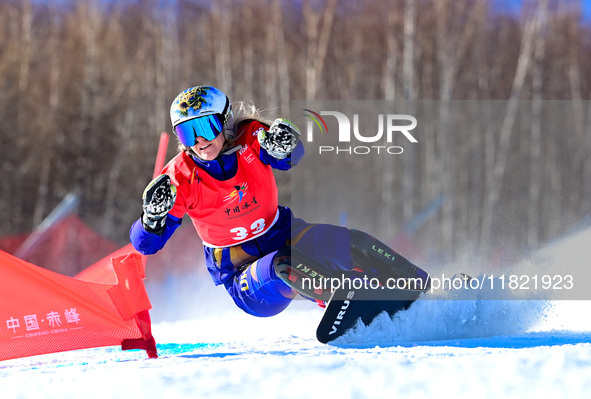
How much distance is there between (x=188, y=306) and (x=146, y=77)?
9998 millimetres

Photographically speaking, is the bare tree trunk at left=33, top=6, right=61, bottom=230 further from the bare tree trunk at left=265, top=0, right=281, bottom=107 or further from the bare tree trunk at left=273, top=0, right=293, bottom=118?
the bare tree trunk at left=273, top=0, right=293, bottom=118

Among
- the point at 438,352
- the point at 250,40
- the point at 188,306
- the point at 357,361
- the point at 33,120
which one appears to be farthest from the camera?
the point at 250,40

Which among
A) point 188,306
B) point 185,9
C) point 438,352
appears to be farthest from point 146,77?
point 438,352

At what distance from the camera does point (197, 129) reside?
11.6ft

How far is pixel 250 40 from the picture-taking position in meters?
15.9

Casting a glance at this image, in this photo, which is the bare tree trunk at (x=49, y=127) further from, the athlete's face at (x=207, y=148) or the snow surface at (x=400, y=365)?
the athlete's face at (x=207, y=148)

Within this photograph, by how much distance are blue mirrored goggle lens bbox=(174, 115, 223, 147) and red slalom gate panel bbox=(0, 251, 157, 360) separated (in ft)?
2.72

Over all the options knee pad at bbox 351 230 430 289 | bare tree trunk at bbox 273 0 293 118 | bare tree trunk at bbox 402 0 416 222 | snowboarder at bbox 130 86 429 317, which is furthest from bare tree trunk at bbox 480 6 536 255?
snowboarder at bbox 130 86 429 317

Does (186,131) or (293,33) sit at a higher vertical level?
(293,33)

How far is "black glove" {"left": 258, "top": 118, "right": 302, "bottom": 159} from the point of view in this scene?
365 cm

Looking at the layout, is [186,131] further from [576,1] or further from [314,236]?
[576,1]

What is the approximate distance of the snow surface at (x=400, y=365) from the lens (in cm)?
218

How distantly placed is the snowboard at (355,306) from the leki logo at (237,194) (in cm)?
83

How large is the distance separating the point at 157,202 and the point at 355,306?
1.19 metres
